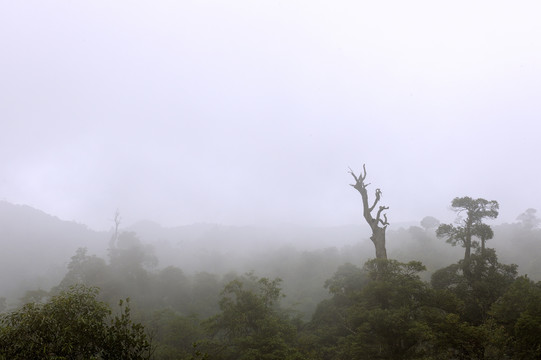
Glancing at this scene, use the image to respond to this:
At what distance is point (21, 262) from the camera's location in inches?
3253

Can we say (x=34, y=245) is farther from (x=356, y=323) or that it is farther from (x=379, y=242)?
(x=356, y=323)

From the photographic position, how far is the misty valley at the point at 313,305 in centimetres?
1190

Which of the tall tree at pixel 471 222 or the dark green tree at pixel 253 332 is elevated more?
the tall tree at pixel 471 222


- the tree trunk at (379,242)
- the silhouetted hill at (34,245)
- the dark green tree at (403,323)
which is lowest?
the silhouetted hill at (34,245)

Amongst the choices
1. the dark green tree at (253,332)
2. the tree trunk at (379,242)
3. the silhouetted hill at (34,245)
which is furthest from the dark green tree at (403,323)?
the silhouetted hill at (34,245)

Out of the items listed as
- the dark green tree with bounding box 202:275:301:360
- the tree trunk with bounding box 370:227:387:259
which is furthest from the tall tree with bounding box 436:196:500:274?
the dark green tree with bounding box 202:275:301:360

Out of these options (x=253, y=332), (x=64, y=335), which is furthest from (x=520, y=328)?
(x=64, y=335)

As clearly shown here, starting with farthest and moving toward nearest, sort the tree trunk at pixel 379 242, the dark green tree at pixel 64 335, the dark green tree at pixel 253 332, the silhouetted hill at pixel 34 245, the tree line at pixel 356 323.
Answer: the silhouetted hill at pixel 34 245
the tree trunk at pixel 379 242
the dark green tree at pixel 253 332
the tree line at pixel 356 323
the dark green tree at pixel 64 335

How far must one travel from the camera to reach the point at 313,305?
4503 cm

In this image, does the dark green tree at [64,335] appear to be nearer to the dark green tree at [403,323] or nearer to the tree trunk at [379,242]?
the dark green tree at [403,323]

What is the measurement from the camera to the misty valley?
1190 centimetres

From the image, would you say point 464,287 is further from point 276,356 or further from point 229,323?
point 229,323

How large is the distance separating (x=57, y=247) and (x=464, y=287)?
12071 centimetres

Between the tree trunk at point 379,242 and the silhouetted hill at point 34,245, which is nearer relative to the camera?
the tree trunk at point 379,242
